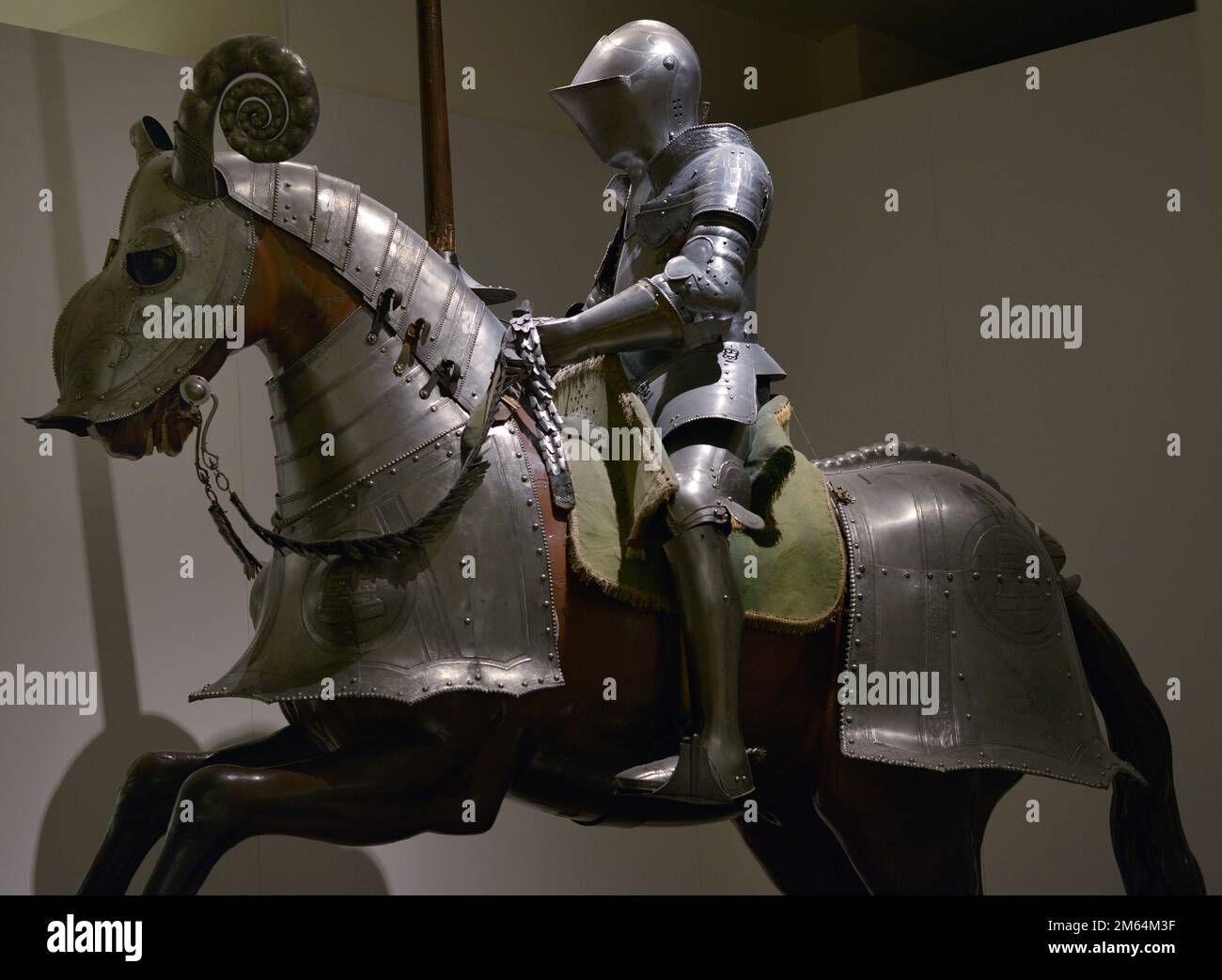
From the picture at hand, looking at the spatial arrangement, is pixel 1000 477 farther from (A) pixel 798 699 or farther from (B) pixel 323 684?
(B) pixel 323 684

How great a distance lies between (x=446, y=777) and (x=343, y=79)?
3.08 metres

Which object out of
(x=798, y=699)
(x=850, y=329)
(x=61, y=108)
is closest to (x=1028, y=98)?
(x=850, y=329)

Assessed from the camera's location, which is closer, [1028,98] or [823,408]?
[1028,98]

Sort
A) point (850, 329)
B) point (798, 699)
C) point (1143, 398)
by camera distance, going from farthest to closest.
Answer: point (850, 329) < point (1143, 398) < point (798, 699)

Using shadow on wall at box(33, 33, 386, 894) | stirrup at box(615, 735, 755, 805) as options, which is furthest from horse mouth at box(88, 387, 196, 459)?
shadow on wall at box(33, 33, 386, 894)

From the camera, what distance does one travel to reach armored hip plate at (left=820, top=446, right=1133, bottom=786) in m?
3.69

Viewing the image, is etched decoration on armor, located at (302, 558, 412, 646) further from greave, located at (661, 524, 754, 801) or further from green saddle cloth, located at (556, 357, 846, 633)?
greave, located at (661, 524, 754, 801)

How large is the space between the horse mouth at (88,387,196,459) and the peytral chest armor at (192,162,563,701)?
211mm

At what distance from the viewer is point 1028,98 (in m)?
5.63

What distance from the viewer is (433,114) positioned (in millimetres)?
4715

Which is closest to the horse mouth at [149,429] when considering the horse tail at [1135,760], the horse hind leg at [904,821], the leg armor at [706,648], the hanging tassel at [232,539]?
the hanging tassel at [232,539]

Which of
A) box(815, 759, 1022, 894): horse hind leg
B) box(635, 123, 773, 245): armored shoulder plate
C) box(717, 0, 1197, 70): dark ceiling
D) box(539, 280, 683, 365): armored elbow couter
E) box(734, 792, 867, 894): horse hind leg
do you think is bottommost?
box(734, 792, 867, 894): horse hind leg

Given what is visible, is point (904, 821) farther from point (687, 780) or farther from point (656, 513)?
point (656, 513)

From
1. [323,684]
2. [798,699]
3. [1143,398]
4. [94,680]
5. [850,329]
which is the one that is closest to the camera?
[323,684]
